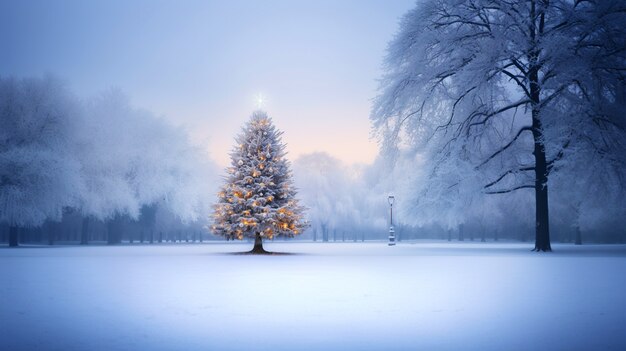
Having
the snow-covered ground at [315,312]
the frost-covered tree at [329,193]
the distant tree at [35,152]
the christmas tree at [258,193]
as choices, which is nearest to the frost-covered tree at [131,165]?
the distant tree at [35,152]

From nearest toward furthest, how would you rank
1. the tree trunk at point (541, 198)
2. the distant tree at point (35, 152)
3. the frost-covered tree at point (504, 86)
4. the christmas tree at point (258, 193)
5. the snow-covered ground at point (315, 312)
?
the snow-covered ground at point (315, 312) < the frost-covered tree at point (504, 86) < the tree trunk at point (541, 198) < the christmas tree at point (258, 193) < the distant tree at point (35, 152)

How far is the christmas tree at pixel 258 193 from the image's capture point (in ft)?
95.2

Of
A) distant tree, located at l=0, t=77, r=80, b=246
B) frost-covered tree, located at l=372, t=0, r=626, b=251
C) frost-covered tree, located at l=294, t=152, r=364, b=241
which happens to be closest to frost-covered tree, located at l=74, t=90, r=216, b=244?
distant tree, located at l=0, t=77, r=80, b=246

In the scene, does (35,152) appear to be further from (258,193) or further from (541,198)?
(541,198)

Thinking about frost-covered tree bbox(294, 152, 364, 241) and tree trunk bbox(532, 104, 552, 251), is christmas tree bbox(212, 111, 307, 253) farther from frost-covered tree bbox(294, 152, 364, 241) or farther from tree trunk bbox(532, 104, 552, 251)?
frost-covered tree bbox(294, 152, 364, 241)

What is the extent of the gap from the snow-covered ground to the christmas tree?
13.7 m

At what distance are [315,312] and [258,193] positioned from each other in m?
20.7

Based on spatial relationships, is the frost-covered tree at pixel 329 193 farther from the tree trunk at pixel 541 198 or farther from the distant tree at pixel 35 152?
the tree trunk at pixel 541 198

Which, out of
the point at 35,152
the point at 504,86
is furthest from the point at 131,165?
the point at 504,86

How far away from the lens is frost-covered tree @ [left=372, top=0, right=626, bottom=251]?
77.3 feet

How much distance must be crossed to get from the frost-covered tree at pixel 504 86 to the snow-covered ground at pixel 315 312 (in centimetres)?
1098

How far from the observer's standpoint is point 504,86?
27469 millimetres

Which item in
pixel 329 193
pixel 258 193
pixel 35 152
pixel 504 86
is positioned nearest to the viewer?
pixel 504 86

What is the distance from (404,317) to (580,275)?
8.77 metres
